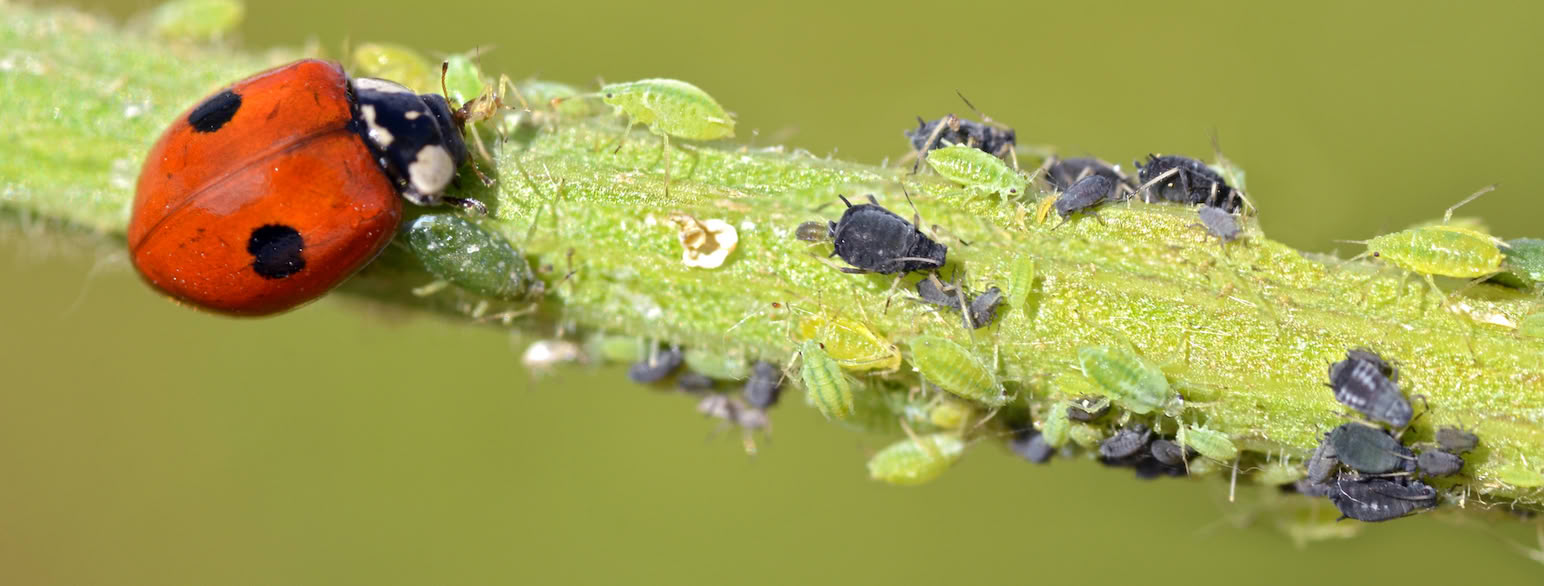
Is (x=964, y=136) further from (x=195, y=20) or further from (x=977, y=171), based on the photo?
(x=195, y=20)

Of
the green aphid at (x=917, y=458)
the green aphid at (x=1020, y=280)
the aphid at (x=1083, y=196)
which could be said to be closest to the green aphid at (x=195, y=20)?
the green aphid at (x=917, y=458)

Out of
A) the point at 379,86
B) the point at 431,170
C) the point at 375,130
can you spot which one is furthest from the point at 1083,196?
the point at 379,86

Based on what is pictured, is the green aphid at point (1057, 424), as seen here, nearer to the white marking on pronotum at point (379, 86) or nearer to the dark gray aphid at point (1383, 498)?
the dark gray aphid at point (1383, 498)

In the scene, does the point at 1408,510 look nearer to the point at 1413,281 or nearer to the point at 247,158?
the point at 1413,281

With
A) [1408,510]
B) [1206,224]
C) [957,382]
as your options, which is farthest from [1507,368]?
[957,382]

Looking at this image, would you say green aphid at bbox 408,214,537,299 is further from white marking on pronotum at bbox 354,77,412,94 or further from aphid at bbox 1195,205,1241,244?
aphid at bbox 1195,205,1241,244

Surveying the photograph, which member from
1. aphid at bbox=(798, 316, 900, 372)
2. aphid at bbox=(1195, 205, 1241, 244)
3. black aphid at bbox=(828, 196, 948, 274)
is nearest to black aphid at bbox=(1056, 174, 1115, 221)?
aphid at bbox=(1195, 205, 1241, 244)
